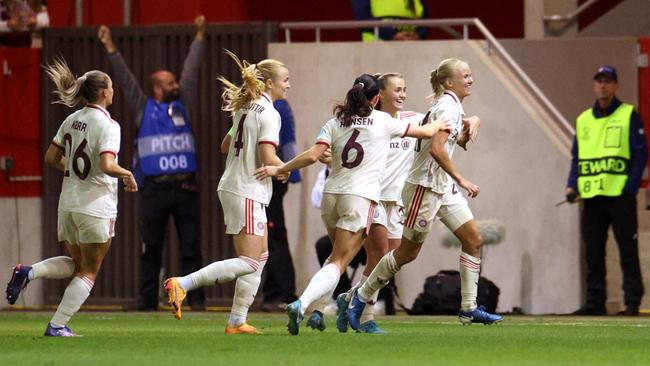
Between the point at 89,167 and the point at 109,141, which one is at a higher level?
the point at 109,141

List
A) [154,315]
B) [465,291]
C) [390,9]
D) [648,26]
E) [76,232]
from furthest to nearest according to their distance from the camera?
[648,26] < [390,9] < [154,315] < [465,291] < [76,232]

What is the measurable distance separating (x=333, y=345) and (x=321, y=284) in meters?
1.00

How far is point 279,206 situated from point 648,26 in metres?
5.86

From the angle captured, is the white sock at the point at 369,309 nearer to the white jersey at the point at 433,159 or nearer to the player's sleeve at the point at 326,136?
the white jersey at the point at 433,159

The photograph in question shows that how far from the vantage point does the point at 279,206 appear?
17.2 m

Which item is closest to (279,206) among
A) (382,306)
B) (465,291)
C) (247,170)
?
(382,306)

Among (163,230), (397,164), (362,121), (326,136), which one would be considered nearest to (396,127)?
(362,121)

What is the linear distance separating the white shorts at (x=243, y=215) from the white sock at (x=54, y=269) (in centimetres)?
116

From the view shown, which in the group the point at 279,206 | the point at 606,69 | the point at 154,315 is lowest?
the point at 154,315

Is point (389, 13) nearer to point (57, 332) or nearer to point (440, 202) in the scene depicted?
point (440, 202)

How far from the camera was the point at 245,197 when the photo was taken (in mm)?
11695

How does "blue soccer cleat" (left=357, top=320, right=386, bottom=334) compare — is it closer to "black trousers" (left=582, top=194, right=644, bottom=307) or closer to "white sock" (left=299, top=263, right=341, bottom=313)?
"white sock" (left=299, top=263, right=341, bottom=313)

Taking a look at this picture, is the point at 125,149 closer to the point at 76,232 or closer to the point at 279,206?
the point at 279,206

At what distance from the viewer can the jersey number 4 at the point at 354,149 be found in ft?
38.5
